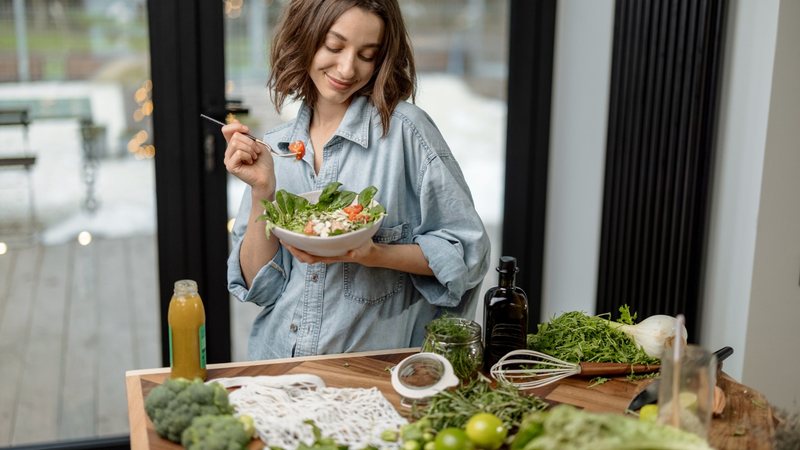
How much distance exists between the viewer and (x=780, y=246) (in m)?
2.76

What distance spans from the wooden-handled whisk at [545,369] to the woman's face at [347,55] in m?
0.66

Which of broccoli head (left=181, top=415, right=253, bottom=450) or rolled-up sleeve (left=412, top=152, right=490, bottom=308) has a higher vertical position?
rolled-up sleeve (left=412, top=152, right=490, bottom=308)

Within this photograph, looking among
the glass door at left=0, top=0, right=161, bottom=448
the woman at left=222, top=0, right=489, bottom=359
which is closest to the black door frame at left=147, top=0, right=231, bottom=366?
the glass door at left=0, top=0, right=161, bottom=448

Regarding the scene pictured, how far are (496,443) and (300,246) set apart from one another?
568 mm

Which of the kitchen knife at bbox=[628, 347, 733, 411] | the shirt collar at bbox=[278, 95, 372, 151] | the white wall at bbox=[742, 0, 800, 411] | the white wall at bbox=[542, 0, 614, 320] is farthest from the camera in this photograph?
the white wall at bbox=[542, 0, 614, 320]

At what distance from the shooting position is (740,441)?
1719 mm

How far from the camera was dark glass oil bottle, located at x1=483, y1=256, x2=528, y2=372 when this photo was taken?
1956 millimetres

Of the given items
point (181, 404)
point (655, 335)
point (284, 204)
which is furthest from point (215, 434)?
point (655, 335)

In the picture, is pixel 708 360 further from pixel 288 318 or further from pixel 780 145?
pixel 780 145

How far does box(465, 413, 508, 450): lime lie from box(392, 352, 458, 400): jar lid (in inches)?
8.0

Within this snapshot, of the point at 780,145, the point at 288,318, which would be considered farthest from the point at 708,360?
the point at 780,145

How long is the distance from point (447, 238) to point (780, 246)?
1.20 m

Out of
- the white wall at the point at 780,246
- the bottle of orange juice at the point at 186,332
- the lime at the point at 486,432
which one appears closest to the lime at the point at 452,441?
the lime at the point at 486,432

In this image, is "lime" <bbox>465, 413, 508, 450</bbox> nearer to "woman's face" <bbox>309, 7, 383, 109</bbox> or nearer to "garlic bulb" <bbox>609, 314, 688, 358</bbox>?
"garlic bulb" <bbox>609, 314, 688, 358</bbox>
